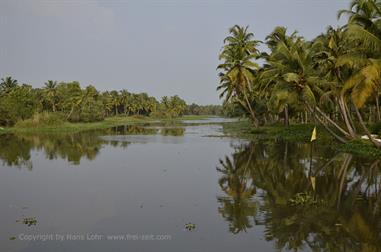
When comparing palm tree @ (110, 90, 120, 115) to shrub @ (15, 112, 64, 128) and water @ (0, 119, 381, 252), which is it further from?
water @ (0, 119, 381, 252)

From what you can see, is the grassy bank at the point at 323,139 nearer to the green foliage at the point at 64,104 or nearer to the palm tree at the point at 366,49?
the palm tree at the point at 366,49

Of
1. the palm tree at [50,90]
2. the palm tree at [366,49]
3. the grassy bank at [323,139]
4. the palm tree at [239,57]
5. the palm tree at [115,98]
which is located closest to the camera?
the palm tree at [366,49]

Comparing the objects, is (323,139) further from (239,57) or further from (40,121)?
(40,121)

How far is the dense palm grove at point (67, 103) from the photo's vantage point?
60.9 m

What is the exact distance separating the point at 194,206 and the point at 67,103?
76.2m

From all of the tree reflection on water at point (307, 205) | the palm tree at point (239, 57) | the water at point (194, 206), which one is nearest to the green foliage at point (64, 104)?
the palm tree at point (239, 57)

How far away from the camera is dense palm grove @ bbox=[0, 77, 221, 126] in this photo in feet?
200

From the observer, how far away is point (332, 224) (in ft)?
27.1

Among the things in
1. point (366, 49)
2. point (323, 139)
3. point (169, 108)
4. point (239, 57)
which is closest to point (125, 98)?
point (169, 108)

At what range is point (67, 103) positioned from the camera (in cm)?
8025

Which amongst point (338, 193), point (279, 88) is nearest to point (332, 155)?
point (279, 88)

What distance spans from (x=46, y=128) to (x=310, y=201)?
2070 inches

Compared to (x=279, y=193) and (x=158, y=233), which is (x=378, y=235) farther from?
(x=158, y=233)

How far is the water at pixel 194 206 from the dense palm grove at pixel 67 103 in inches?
1876
